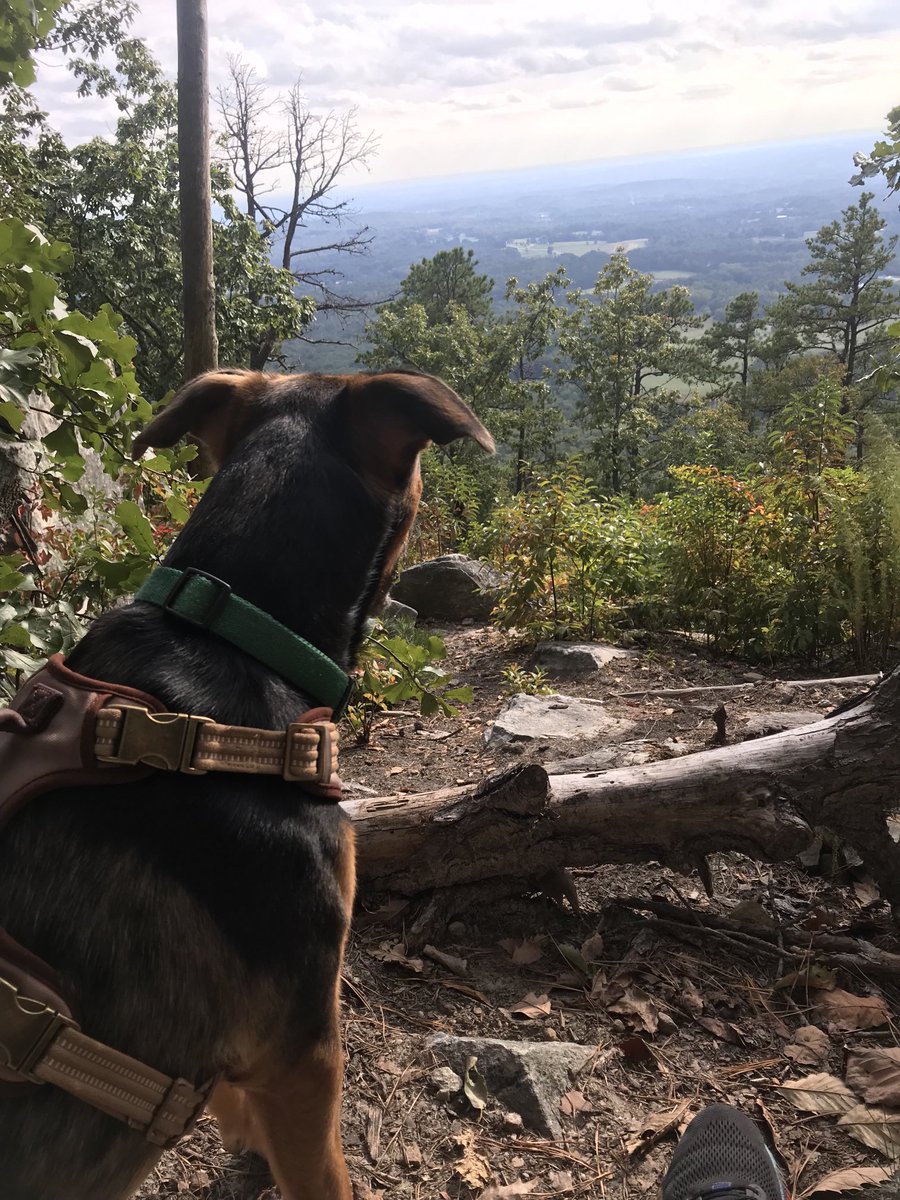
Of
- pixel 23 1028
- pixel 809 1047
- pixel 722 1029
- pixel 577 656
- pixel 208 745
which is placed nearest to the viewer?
pixel 23 1028

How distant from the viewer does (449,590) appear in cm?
955

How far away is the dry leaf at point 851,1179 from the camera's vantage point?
1989 mm

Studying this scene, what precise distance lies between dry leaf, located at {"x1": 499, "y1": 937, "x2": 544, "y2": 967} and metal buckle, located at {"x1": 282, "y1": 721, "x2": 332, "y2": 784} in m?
1.59

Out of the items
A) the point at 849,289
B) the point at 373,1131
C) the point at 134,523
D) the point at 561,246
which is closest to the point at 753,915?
the point at 373,1131

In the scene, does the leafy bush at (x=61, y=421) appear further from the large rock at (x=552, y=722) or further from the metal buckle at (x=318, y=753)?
the large rock at (x=552, y=722)

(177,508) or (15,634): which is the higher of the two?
(177,508)

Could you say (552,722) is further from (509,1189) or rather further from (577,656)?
(509,1189)

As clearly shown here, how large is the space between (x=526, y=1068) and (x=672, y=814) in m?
1.04

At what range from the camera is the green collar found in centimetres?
168

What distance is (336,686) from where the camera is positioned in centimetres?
185

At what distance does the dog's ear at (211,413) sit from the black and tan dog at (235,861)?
185 millimetres

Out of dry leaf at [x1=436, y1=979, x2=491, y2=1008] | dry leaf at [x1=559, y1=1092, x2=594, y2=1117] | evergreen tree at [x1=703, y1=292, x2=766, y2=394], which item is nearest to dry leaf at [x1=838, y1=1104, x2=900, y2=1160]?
dry leaf at [x1=559, y1=1092, x2=594, y2=1117]

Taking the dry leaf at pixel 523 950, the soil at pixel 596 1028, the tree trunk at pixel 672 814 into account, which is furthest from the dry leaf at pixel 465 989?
the tree trunk at pixel 672 814

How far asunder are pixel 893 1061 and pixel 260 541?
2.34 m
